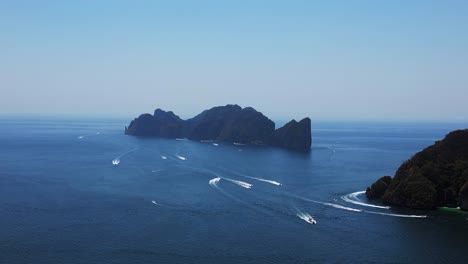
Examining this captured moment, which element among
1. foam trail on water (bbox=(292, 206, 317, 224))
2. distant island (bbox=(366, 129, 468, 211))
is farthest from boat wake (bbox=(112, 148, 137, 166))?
distant island (bbox=(366, 129, 468, 211))

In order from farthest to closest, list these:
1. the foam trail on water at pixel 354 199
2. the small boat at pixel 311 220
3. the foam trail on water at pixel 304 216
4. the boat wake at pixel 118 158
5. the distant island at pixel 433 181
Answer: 1. the boat wake at pixel 118 158
2. the foam trail on water at pixel 354 199
3. the distant island at pixel 433 181
4. the foam trail on water at pixel 304 216
5. the small boat at pixel 311 220

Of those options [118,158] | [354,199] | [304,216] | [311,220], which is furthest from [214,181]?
[118,158]

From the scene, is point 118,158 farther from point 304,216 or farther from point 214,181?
point 304,216

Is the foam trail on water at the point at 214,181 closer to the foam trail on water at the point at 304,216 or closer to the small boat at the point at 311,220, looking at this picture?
the foam trail on water at the point at 304,216

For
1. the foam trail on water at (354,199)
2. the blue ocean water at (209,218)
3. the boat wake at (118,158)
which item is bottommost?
the blue ocean water at (209,218)

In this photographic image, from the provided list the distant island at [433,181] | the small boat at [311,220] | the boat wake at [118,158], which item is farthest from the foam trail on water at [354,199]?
the boat wake at [118,158]

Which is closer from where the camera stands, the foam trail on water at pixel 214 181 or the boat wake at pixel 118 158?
the foam trail on water at pixel 214 181

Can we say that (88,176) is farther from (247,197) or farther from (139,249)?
(139,249)
